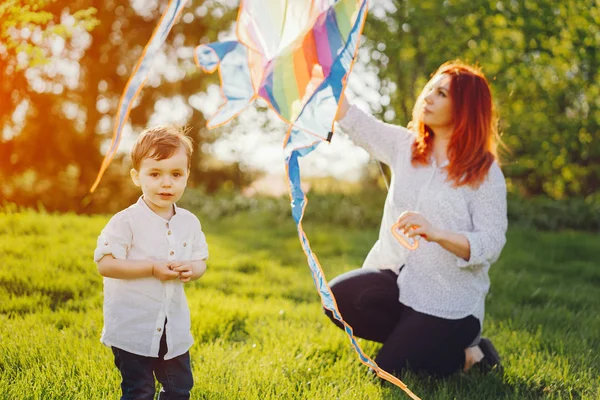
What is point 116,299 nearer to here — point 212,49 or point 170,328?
point 170,328

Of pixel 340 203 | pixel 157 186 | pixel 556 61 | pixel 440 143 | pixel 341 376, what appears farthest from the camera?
pixel 340 203

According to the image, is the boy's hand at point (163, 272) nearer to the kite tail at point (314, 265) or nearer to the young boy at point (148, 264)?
the young boy at point (148, 264)

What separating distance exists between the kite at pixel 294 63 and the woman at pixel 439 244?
0.64 m

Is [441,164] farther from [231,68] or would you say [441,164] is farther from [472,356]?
[231,68]

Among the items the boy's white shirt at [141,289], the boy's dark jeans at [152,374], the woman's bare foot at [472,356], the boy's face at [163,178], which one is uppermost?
the boy's face at [163,178]

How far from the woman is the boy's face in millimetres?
1241

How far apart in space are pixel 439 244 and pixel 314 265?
940 mm

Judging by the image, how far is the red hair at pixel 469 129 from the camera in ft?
10.3

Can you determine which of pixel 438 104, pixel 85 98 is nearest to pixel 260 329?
pixel 438 104

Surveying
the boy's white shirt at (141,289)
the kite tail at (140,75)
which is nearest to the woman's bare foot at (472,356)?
the boy's white shirt at (141,289)

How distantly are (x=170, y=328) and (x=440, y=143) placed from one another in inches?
71.4

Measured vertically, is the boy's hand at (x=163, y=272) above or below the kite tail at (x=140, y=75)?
below

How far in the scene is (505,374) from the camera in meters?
3.15

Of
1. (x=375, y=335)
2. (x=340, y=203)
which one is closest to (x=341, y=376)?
(x=375, y=335)
